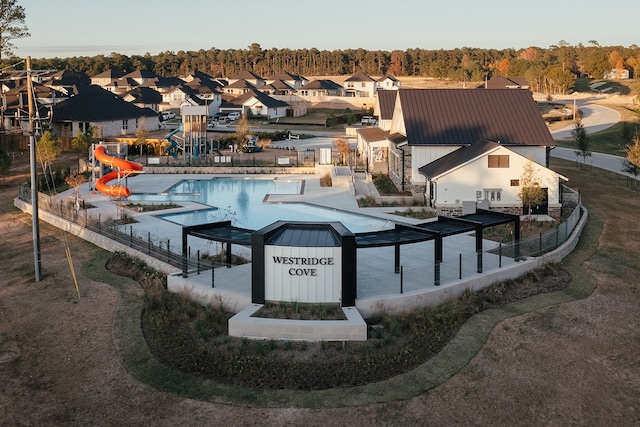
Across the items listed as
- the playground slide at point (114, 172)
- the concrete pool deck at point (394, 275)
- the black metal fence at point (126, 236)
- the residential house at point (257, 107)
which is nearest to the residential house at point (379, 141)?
the concrete pool deck at point (394, 275)

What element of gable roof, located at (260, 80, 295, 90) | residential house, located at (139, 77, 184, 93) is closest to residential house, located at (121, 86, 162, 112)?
residential house, located at (139, 77, 184, 93)

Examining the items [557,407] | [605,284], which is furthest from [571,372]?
[605,284]

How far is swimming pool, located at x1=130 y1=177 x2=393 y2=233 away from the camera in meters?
28.9

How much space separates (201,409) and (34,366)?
460 cm

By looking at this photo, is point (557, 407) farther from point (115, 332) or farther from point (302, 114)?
Result: point (302, 114)

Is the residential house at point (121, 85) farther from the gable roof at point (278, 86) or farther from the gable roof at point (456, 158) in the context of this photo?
the gable roof at point (456, 158)

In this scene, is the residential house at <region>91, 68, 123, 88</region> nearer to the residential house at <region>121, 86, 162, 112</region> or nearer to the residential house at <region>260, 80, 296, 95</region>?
the residential house at <region>260, 80, 296, 95</region>

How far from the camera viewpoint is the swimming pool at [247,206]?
94.8 ft

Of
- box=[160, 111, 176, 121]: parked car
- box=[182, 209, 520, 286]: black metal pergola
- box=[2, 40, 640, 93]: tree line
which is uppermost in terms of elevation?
box=[2, 40, 640, 93]: tree line

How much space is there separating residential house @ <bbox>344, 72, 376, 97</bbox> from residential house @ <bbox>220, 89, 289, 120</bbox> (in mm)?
24305

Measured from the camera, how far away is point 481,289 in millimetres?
18719

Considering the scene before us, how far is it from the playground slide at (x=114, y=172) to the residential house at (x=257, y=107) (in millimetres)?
53167

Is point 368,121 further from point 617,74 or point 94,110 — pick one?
A: point 617,74

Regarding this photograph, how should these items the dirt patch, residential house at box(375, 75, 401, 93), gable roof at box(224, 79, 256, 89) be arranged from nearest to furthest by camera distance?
the dirt patch < gable roof at box(224, 79, 256, 89) < residential house at box(375, 75, 401, 93)
